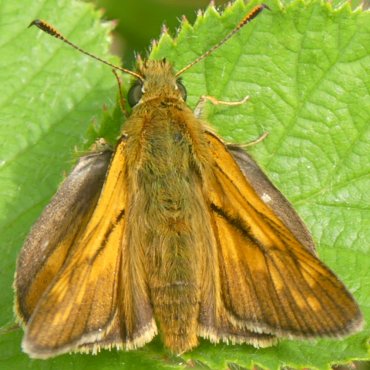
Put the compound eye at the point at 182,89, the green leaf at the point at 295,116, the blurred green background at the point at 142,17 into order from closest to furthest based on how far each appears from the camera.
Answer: the green leaf at the point at 295,116, the compound eye at the point at 182,89, the blurred green background at the point at 142,17

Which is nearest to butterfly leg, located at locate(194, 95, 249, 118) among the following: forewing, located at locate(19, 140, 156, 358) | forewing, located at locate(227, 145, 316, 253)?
forewing, located at locate(227, 145, 316, 253)

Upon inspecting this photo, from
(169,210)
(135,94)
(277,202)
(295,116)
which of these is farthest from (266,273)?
(135,94)

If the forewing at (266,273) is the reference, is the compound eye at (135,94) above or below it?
above

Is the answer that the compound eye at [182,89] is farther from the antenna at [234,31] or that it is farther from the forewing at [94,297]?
the forewing at [94,297]

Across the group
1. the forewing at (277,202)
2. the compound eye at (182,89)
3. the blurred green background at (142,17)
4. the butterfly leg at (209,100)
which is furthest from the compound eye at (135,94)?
the blurred green background at (142,17)

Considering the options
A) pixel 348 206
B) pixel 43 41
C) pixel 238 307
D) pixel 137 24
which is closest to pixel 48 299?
pixel 238 307
